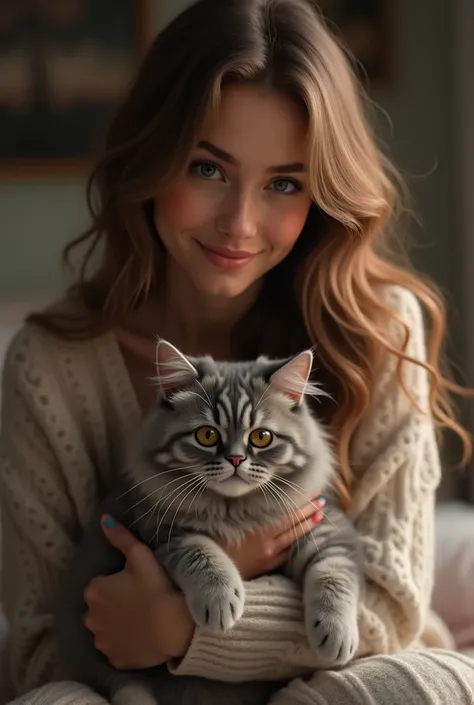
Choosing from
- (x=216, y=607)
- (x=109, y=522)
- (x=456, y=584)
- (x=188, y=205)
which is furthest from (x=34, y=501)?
(x=456, y=584)

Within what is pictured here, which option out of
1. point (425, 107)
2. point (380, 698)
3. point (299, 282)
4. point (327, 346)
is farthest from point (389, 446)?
point (425, 107)

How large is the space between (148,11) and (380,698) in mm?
2011

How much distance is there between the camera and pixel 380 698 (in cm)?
121

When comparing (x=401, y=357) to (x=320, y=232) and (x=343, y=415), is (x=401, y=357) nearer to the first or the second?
(x=343, y=415)

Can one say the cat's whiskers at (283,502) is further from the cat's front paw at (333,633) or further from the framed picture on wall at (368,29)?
the framed picture on wall at (368,29)

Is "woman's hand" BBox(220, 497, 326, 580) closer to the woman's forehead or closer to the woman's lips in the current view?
the woman's lips

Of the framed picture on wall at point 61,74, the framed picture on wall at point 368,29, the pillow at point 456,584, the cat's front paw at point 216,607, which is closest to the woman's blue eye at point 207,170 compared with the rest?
the cat's front paw at point 216,607

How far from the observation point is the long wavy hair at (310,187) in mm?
1406

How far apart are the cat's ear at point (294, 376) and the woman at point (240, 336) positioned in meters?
→ 0.22

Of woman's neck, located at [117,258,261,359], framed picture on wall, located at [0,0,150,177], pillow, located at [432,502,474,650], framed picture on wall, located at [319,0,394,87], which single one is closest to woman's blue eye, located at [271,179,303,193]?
woman's neck, located at [117,258,261,359]

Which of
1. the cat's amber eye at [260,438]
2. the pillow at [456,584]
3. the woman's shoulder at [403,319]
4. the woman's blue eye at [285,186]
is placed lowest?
the pillow at [456,584]

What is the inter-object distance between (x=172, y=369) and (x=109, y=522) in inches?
10.5

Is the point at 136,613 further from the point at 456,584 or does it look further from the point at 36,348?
the point at 456,584

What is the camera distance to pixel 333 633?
3.95ft
